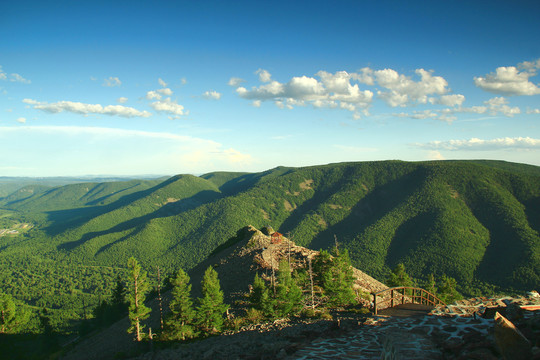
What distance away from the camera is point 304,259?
2058 inches

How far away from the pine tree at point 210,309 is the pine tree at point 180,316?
1.44 metres

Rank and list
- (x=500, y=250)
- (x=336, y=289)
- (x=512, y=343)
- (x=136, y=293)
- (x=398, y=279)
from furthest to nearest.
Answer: (x=500, y=250)
(x=398, y=279)
(x=136, y=293)
(x=336, y=289)
(x=512, y=343)

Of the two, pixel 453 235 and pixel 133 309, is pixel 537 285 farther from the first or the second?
pixel 133 309

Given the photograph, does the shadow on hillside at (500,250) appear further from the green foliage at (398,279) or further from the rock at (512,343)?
the rock at (512,343)

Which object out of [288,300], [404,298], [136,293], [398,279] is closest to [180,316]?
[136,293]

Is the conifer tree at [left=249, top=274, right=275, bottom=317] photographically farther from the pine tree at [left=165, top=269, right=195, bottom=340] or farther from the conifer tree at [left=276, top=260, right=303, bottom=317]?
the pine tree at [left=165, top=269, right=195, bottom=340]

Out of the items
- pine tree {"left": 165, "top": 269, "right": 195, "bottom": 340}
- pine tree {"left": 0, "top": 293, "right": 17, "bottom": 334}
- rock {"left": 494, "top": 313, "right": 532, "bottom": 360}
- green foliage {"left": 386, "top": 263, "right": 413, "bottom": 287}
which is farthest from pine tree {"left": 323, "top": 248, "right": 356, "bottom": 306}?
pine tree {"left": 0, "top": 293, "right": 17, "bottom": 334}

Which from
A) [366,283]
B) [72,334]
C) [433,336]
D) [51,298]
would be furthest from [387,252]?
[51,298]

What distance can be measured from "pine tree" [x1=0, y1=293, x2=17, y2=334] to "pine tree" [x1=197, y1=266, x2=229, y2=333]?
3836 centimetres

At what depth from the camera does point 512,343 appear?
8.55 meters

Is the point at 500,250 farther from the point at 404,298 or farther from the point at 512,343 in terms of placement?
the point at 512,343

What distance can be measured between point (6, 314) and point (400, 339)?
6461cm

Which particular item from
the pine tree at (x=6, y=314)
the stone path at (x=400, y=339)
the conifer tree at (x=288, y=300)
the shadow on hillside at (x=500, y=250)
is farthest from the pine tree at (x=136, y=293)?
the shadow on hillside at (x=500, y=250)

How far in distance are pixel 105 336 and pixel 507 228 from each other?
220m
